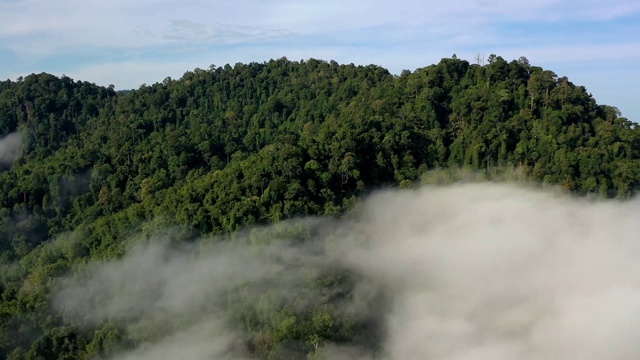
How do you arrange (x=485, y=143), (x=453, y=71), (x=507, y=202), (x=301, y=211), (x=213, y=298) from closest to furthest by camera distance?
(x=213, y=298), (x=301, y=211), (x=507, y=202), (x=485, y=143), (x=453, y=71)

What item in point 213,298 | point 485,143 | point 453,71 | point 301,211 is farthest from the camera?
point 453,71

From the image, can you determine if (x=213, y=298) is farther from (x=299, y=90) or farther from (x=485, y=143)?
(x=299, y=90)

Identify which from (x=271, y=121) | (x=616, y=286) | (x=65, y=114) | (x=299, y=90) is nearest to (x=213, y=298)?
(x=616, y=286)

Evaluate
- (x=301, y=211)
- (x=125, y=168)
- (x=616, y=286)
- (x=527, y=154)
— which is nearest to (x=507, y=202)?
(x=527, y=154)

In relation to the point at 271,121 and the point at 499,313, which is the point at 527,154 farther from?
the point at 271,121

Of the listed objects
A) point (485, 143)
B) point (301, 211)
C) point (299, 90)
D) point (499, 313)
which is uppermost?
point (299, 90)

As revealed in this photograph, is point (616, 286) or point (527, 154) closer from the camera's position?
point (616, 286)

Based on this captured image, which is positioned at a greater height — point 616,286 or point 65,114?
point 65,114
